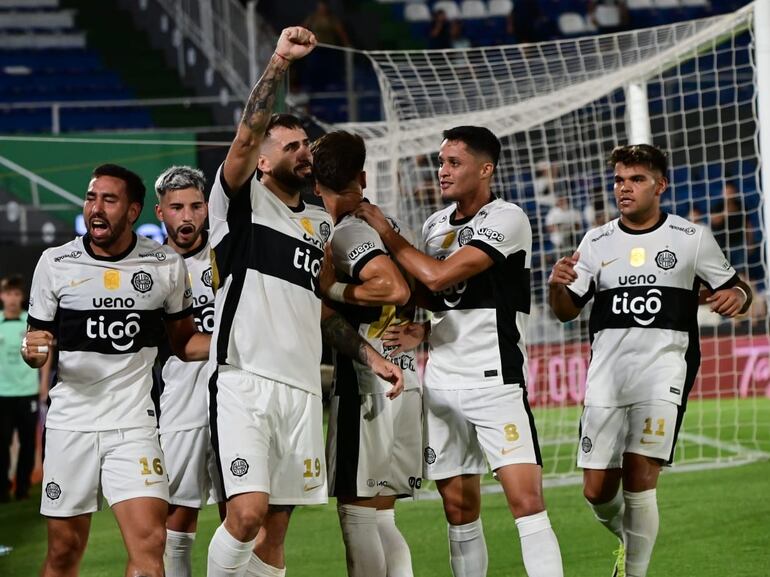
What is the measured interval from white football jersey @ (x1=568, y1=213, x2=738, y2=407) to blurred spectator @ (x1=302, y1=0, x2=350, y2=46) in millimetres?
14735

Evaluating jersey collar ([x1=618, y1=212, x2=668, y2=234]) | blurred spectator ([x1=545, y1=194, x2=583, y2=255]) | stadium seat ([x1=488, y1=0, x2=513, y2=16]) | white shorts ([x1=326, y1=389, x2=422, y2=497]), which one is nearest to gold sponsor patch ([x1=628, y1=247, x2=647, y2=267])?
jersey collar ([x1=618, y1=212, x2=668, y2=234])

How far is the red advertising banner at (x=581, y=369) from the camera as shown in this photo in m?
14.7

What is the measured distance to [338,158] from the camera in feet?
16.8

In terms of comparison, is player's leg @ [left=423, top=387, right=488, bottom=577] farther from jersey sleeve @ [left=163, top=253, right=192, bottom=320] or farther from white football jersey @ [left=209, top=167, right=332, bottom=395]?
jersey sleeve @ [left=163, top=253, right=192, bottom=320]

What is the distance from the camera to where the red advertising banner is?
14.7 m

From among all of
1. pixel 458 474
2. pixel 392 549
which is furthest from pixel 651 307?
pixel 392 549

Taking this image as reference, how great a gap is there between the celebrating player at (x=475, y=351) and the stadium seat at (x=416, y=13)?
59.4 feet

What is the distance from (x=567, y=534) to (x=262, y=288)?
407 centimetres

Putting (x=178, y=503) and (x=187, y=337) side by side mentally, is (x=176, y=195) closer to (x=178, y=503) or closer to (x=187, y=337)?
(x=187, y=337)

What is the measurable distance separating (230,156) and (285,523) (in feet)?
5.04

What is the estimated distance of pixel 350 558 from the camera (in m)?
5.08

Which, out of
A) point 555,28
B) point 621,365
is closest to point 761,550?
point 621,365

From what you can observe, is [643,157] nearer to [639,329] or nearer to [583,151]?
[639,329]

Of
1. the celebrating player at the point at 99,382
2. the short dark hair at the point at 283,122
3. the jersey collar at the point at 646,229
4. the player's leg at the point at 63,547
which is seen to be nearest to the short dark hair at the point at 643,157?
the jersey collar at the point at 646,229
